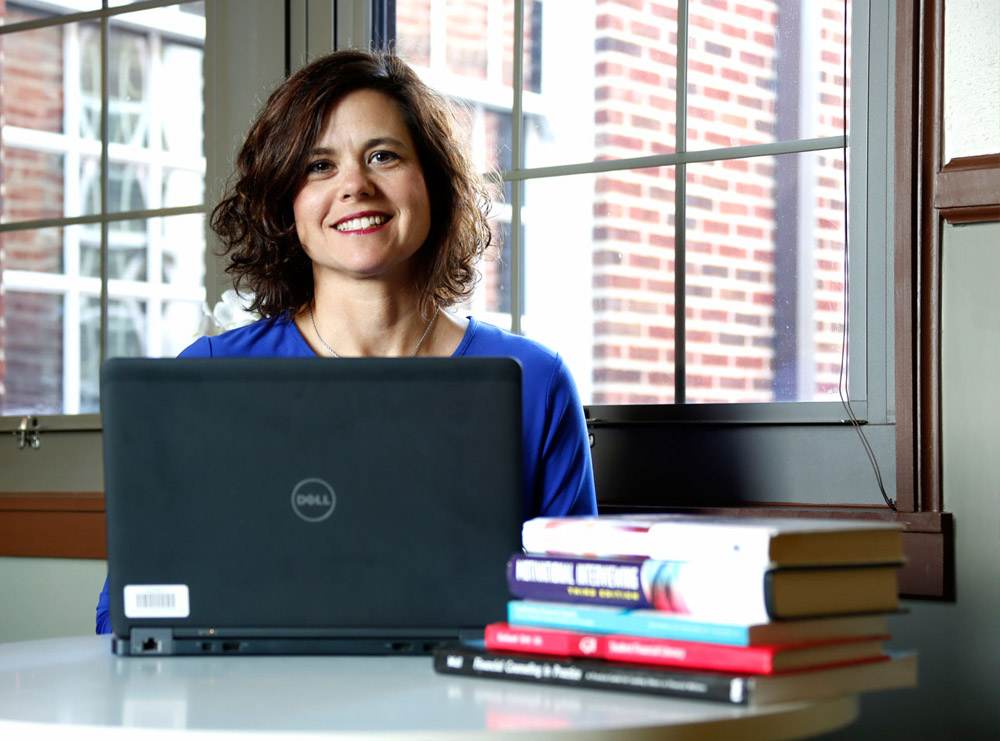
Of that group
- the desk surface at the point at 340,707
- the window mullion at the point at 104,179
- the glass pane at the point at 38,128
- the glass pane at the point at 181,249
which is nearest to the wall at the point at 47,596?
the window mullion at the point at 104,179

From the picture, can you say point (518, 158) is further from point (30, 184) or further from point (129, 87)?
point (30, 184)

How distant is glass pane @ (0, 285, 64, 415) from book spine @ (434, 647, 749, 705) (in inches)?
80.3

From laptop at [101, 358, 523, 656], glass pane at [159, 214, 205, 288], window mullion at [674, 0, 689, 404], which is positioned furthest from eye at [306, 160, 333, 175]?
glass pane at [159, 214, 205, 288]

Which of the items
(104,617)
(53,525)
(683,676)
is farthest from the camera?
(53,525)

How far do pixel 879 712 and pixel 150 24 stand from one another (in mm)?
2113

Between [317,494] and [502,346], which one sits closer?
[317,494]

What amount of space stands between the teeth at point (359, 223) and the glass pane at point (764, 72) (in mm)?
603

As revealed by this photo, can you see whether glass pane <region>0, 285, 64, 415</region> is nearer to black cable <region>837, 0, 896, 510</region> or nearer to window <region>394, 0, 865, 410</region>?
window <region>394, 0, 865, 410</region>

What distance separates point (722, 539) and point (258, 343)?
3.62ft

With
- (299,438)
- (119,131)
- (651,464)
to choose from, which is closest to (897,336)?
(651,464)

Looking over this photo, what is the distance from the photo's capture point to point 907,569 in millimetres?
1705

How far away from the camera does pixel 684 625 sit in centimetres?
96

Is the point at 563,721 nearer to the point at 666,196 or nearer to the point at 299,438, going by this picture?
the point at 299,438

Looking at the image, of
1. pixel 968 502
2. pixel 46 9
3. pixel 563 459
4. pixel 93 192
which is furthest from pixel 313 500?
pixel 46 9
